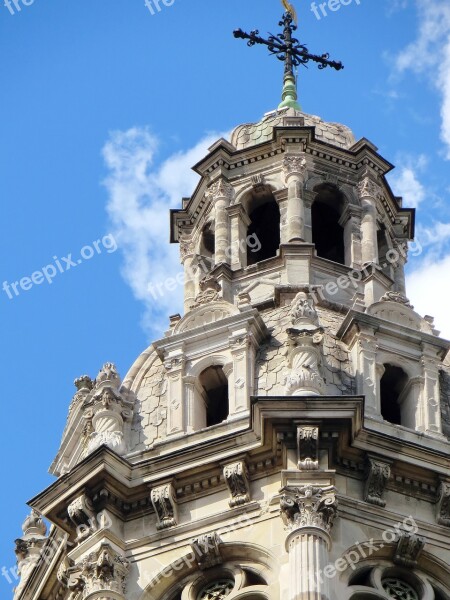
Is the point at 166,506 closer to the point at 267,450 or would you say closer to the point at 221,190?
the point at 267,450

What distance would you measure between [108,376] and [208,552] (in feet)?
17.3

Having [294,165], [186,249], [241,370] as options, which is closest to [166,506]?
[241,370]

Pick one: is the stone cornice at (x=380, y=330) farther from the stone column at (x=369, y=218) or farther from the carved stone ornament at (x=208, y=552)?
the carved stone ornament at (x=208, y=552)

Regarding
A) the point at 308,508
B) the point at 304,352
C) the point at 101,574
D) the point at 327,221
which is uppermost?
the point at 327,221

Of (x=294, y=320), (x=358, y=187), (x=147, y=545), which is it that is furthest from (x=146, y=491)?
(x=358, y=187)

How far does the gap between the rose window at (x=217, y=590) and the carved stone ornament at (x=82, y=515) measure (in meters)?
2.56

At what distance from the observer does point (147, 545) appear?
4647 centimetres

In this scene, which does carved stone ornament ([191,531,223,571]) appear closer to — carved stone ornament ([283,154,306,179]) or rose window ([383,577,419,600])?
rose window ([383,577,419,600])

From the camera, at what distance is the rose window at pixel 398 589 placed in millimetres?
45406

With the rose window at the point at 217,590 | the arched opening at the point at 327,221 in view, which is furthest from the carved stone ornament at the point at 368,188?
the rose window at the point at 217,590

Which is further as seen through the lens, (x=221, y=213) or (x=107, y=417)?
(x=221, y=213)

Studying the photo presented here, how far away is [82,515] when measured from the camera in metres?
47.2

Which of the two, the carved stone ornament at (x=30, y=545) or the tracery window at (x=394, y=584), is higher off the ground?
the carved stone ornament at (x=30, y=545)

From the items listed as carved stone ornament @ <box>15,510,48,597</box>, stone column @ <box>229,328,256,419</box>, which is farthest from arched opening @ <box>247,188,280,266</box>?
carved stone ornament @ <box>15,510,48,597</box>
